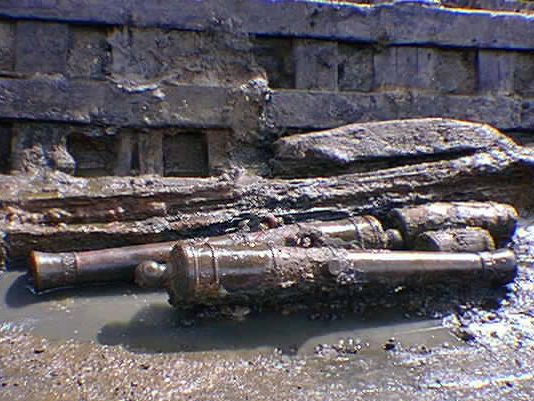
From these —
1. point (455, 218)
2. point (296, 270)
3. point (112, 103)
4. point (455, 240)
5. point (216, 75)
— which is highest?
point (216, 75)

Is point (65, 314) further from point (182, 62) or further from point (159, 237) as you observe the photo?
point (182, 62)

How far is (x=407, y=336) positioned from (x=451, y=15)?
405 centimetres

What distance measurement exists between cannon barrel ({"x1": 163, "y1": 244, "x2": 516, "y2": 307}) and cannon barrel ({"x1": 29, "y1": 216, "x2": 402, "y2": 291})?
161mm

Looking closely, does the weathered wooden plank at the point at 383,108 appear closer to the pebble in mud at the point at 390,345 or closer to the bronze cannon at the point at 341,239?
the bronze cannon at the point at 341,239

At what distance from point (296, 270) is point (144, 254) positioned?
895 millimetres

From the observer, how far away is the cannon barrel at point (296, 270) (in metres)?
A: 2.34

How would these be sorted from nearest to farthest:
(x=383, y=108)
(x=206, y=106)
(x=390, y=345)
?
(x=390, y=345) → (x=206, y=106) → (x=383, y=108)

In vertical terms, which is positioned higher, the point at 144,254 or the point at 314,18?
the point at 314,18

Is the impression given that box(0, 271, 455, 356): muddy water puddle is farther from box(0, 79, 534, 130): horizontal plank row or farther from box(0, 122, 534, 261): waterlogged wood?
box(0, 79, 534, 130): horizontal plank row

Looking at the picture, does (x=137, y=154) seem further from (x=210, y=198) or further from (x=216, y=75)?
(x=210, y=198)

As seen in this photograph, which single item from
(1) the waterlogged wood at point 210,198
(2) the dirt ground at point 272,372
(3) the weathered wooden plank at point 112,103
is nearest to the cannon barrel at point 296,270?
(2) the dirt ground at point 272,372

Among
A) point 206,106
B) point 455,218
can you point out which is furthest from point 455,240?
point 206,106

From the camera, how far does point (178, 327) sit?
2.44 metres

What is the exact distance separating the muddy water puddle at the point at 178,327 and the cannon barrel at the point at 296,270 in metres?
0.13
